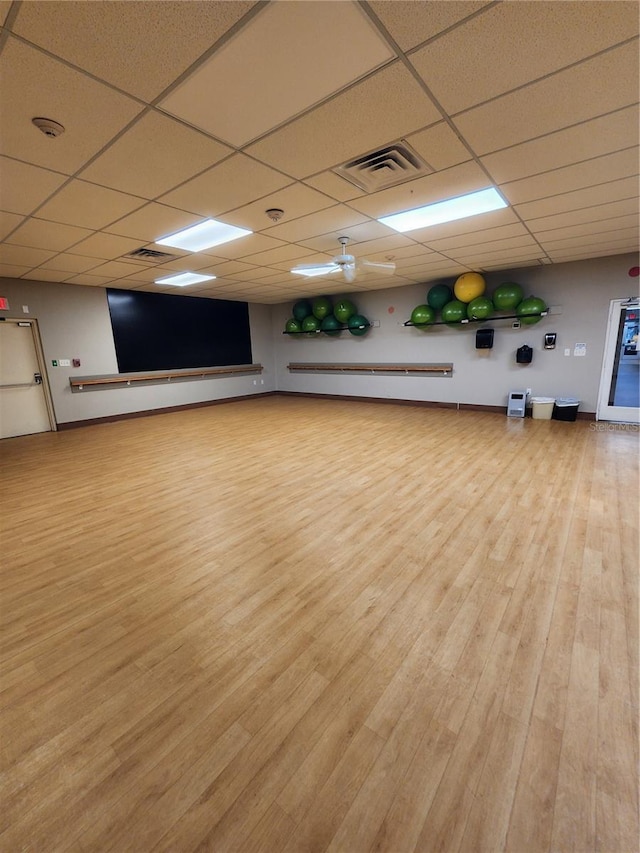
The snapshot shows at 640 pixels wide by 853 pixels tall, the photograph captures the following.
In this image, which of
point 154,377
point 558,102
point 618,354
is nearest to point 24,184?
point 558,102

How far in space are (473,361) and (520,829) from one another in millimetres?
6986

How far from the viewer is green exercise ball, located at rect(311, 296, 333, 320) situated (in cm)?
852

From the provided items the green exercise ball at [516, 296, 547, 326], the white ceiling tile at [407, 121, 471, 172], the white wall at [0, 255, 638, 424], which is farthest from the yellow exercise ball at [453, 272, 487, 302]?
the white ceiling tile at [407, 121, 471, 172]

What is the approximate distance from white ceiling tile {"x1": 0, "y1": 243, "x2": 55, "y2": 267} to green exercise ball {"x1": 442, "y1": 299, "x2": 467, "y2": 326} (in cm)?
621

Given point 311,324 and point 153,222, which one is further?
point 311,324

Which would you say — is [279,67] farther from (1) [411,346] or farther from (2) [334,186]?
A: (1) [411,346]

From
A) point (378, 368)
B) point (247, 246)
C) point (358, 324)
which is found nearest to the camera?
point (247, 246)

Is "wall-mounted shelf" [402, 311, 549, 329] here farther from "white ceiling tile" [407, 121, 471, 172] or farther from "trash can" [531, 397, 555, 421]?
"white ceiling tile" [407, 121, 471, 172]

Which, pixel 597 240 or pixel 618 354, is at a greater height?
pixel 597 240

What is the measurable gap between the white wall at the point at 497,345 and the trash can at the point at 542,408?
0.36 meters

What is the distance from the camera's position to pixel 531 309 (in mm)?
5988

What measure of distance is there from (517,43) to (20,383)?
25.5ft

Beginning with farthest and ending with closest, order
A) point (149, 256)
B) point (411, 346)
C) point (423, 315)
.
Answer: point (411, 346), point (423, 315), point (149, 256)

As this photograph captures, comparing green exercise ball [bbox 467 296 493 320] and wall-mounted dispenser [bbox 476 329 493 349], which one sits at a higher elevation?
green exercise ball [bbox 467 296 493 320]
